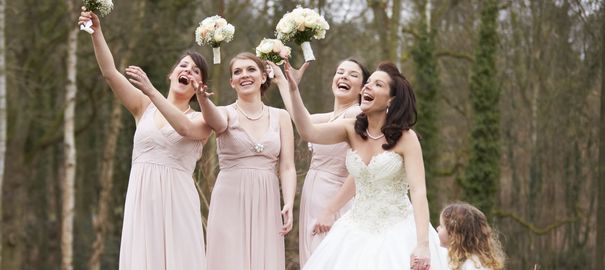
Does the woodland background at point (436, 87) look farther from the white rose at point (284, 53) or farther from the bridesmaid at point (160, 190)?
the white rose at point (284, 53)

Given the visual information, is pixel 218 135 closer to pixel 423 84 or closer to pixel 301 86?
pixel 301 86

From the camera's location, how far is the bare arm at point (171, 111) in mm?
6234

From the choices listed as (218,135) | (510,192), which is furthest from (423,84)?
(218,135)

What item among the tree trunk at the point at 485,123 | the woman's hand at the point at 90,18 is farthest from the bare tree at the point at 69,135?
the woman's hand at the point at 90,18

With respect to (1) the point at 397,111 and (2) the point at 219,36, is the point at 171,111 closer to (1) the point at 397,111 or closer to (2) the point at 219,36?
(2) the point at 219,36

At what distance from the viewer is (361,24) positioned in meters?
21.2

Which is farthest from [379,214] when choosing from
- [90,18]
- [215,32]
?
[90,18]

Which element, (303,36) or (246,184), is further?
(246,184)

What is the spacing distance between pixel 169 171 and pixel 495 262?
2.34m

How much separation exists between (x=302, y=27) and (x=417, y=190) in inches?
57.6

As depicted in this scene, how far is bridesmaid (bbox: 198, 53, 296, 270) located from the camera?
709cm

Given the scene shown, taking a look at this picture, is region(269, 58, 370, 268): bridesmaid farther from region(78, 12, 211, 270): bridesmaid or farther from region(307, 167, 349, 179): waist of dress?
region(78, 12, 211, 270): bridesmaid

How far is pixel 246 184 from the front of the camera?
23.3 feet

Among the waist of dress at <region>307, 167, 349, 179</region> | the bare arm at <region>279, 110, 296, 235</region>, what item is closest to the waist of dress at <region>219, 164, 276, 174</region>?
the bare arm at <region>279, 110, 296, 235</region>
